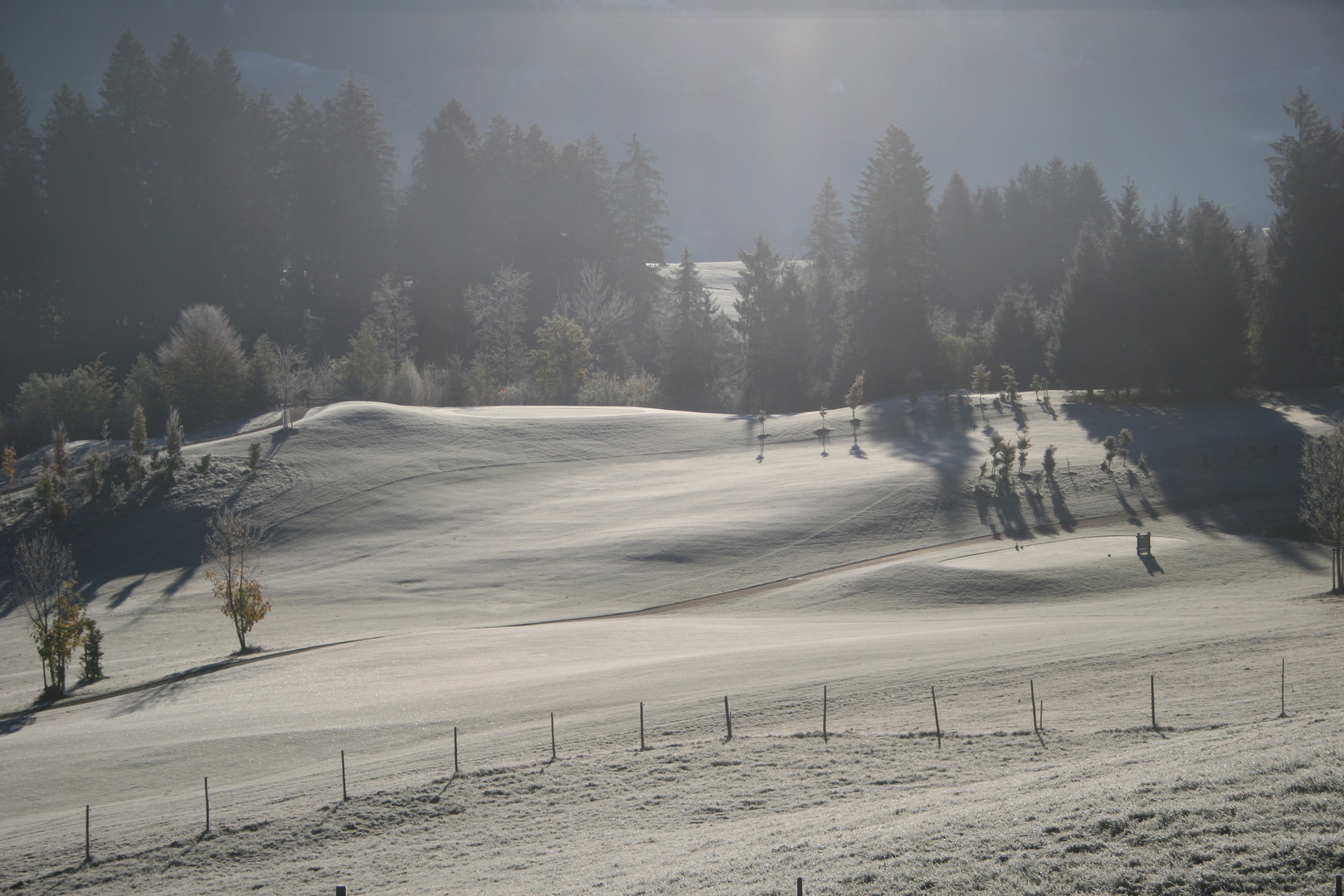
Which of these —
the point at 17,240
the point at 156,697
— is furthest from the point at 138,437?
the point at 17,240

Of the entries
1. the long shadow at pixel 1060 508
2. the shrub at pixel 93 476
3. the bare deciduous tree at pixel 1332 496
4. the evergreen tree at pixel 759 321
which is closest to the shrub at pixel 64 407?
the shrub at pixel 93 476

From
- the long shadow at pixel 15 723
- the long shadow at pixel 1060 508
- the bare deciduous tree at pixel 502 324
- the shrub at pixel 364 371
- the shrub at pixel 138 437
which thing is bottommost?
the long shadow at pixel 15 723

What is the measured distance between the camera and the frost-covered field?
1032cm

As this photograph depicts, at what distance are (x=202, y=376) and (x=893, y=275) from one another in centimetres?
5559

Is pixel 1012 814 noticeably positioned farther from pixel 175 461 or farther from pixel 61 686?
pixel 175 461

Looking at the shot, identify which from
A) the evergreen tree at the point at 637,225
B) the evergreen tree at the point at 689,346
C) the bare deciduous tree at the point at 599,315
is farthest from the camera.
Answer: the evergreen tree at the point at 637,225

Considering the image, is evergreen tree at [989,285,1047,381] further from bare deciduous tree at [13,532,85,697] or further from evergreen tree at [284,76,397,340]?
bare deciduous tree at [13,532,85,697]

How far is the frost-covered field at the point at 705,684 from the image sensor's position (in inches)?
406

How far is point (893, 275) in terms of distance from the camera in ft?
243

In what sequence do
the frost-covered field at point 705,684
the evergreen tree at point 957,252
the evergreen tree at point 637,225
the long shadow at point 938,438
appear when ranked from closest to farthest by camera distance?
the frost-covered field at point 705,684
the long shadow at point 938,438
the evergreen tree at point 957,252
the evergreen tree at point 637,225

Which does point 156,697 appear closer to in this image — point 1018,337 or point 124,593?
point 124,593

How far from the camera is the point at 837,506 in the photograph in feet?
135

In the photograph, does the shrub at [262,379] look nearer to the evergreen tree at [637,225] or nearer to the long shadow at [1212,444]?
the evergreen tree at [637,225]

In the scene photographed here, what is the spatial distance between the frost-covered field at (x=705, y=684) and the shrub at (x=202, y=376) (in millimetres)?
14005
